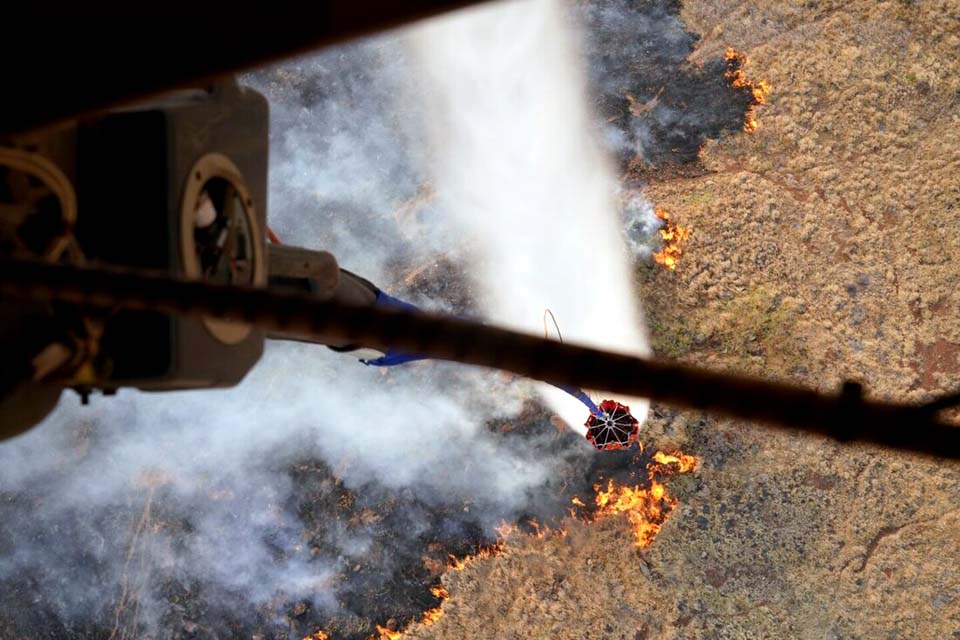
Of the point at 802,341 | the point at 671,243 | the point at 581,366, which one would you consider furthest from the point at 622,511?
the point at 581,366

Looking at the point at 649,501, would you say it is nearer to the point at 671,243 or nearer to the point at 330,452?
the point at 671,243

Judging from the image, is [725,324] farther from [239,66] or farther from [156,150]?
[239,66]

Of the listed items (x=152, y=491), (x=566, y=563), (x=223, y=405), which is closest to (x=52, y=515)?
(x=152, y=491)

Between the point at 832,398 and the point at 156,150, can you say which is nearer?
the point at 832,398

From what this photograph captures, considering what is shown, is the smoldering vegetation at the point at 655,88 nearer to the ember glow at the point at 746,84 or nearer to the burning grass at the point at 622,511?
the ember glow at the point at 746,84

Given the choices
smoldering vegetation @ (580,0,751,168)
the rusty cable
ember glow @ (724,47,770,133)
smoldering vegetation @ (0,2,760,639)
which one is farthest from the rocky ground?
the rusty cable

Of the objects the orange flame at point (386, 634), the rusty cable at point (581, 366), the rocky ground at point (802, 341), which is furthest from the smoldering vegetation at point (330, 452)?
the rusty cable at point (581, 366)
